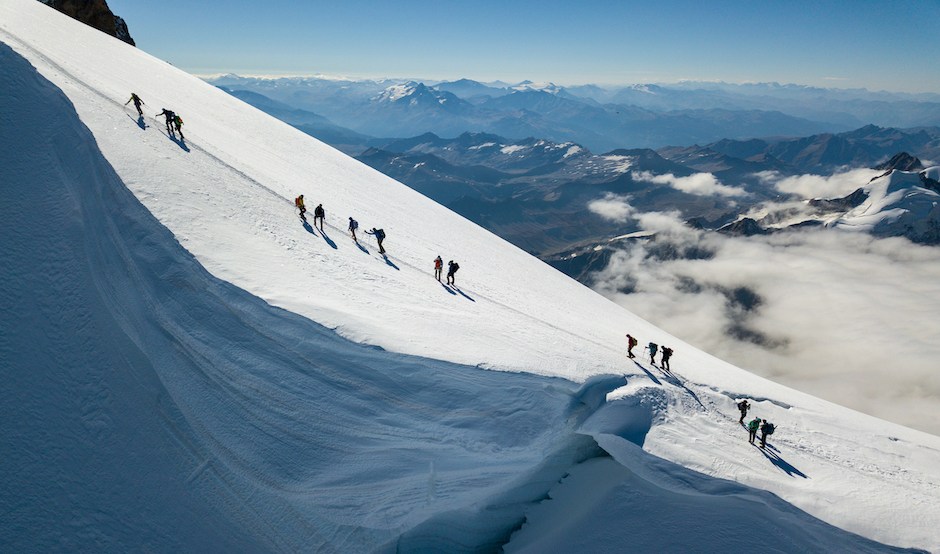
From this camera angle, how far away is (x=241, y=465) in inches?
362

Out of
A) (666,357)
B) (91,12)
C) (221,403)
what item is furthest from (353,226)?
(91,12)

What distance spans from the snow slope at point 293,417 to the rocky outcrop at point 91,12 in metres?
63.8

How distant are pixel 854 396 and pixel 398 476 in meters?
206

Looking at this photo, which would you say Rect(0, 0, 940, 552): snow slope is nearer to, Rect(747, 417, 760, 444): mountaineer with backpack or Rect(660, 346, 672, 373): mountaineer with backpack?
Rect(747, 417, 760, 444): mountaineer with backpack

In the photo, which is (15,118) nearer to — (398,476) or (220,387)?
(220,387)

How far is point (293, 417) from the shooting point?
966cm

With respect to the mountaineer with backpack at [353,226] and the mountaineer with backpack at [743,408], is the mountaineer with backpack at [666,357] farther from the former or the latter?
the mountaineer with backpack at [353,226]

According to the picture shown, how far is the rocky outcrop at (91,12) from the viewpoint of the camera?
52562 mm


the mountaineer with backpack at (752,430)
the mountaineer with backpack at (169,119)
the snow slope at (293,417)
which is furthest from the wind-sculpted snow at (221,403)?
the mountaineer with backpack at (169,119)

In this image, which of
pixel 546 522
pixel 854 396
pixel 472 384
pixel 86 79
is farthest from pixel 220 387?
pixel 854 396

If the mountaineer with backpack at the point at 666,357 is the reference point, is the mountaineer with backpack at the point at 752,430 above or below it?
below

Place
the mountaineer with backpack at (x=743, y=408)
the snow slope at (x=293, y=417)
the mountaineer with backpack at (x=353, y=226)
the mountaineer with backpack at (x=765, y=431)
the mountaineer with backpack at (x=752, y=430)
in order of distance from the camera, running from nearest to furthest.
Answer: the snow slope at (x=293, y=417) → the mountaineer with backpack at (x=765, y=431) → the mountaineer with backpack at (x=752, y=430) → the mountaineer with backpack at (x=743, y=408) → the mountaineer with backpack at (x=353, y=226)

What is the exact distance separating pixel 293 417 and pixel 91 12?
259ft

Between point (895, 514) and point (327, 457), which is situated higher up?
point (895, 514)
